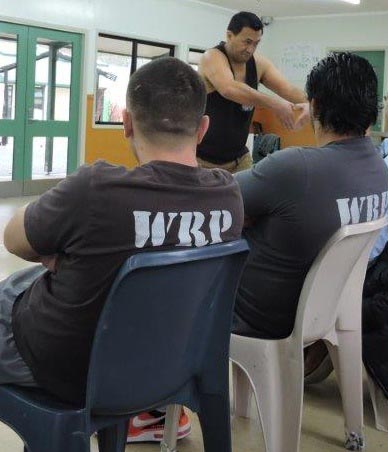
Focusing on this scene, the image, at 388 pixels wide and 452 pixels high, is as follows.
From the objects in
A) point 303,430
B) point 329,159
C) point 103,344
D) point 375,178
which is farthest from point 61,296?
point 303,430

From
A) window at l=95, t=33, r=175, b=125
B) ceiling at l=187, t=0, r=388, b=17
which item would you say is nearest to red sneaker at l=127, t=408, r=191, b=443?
window at l=95, t=33, r=175, b=125

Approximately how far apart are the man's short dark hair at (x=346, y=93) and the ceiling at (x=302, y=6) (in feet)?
25.9

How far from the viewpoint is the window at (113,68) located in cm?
877

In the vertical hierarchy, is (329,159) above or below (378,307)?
above

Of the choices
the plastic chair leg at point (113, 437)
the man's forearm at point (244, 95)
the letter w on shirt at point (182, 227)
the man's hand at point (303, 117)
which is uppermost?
the man's forearm at point (244, 95)

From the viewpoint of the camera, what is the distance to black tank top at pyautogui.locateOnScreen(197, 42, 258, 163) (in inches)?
112

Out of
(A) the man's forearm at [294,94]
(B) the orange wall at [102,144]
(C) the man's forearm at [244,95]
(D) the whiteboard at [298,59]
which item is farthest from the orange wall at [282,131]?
(C) the man's forearm at [244,95]

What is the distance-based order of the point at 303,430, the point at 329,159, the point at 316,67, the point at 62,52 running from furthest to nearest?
1. the point at 62,52
2. the point at 303,430
3. the point at 316,67
4. the point at 329,159

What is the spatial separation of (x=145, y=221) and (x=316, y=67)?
0.98m

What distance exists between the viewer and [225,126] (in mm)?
2873

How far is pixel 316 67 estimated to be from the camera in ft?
6.27

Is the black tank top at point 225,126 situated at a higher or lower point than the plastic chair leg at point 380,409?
higher

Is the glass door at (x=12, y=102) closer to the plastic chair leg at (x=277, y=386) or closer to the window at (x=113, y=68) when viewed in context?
the window at (x=113, y=68)

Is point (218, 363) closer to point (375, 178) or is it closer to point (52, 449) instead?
point (52, 449)
